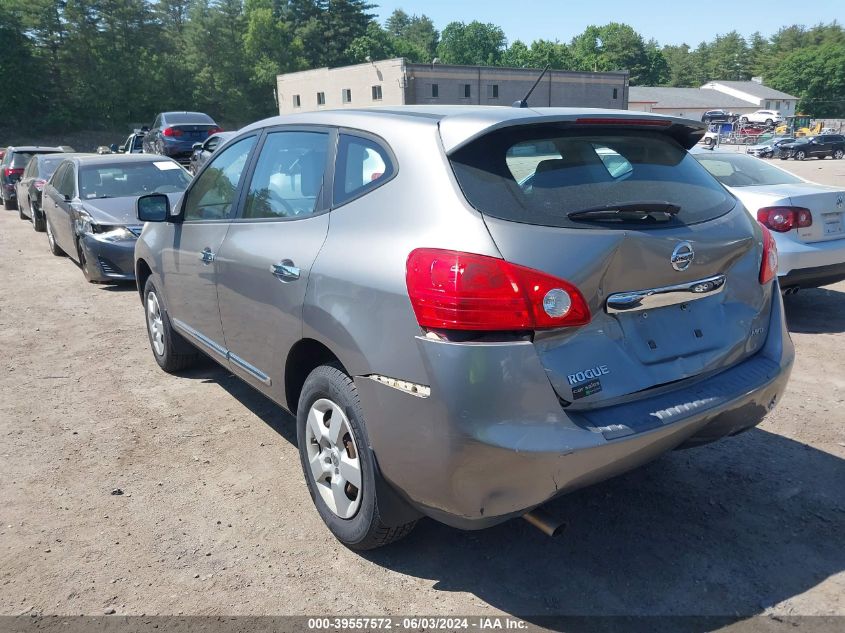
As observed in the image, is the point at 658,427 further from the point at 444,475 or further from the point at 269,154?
the point at 269,154

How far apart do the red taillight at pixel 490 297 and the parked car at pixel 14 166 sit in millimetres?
18984

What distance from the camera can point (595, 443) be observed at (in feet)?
7.88

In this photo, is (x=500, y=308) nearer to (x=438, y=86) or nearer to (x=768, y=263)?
(x=768, y=263)

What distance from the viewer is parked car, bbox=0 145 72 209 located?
1855 cm

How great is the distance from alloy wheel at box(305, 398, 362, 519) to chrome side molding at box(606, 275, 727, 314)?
1.17m

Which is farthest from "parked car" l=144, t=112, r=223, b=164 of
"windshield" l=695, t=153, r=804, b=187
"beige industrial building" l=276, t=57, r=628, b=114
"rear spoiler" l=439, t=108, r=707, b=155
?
"beige industrial building" l=276, t=57, r=628, b=114

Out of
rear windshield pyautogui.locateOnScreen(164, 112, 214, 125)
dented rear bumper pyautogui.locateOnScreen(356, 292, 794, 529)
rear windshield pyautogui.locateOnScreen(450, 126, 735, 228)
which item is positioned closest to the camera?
dented rear bumper pyautogui.locateOnScreen(356, 292, 794, 529)

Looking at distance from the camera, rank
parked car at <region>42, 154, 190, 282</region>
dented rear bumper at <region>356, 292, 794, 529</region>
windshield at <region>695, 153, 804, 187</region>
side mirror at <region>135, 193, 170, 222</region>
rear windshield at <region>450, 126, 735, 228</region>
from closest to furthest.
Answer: dented rear bumper at <region>356, 292, 794, 529</region> < rear windshield at <region>450, 126, 735, 228</region> < side mirror at <region>135, 193, 170, 222</region> < windshield at <region>695, 153, 804, 187</region> < parked car at <region>42, 154, 190, 282</region>

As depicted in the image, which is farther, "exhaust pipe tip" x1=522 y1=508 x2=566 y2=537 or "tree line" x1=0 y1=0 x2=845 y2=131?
"tree line" x1=0 y1=0 x2=845 y2=131

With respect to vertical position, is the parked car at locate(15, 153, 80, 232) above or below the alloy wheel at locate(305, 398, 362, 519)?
above

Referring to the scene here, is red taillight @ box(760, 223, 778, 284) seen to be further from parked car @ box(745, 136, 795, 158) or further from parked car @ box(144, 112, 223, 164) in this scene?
parked car @ box(745, 136, 795, 158)

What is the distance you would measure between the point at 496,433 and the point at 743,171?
6.25 metres

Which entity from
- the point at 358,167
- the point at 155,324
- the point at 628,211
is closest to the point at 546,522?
the point at 628,211

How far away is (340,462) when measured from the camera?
3025mm
